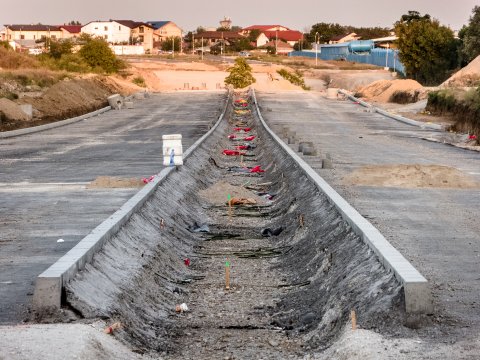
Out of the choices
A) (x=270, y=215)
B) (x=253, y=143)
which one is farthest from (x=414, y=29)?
(x=270, y=215)

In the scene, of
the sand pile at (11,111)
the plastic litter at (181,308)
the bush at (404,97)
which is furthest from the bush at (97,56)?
the plastic litter at (181,308)

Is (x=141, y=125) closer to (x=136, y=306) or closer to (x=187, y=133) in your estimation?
(x=187, y=133)

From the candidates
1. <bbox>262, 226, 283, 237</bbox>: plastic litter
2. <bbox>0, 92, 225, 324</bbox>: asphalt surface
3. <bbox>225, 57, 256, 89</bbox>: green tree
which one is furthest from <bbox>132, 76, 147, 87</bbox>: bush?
<bbox>262, 226, 283, 237</bbox>: plastic litter

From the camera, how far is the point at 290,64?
6142 inches

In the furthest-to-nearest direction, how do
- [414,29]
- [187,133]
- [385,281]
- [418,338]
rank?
[414,29] < [187,133] < [385,281] < [418,338]

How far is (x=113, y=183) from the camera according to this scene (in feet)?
71.3

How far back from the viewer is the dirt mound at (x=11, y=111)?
50.4 m

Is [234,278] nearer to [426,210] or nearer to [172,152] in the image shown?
[426,210]

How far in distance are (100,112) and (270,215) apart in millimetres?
41999

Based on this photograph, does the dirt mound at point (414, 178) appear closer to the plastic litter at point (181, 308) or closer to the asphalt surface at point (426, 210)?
the asphalt surface at point (426, 210)

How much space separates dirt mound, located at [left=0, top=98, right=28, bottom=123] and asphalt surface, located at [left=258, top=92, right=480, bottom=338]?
1548 cm

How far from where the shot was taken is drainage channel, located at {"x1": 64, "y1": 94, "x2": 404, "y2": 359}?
10344 mm

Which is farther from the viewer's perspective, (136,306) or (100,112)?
(100,112)

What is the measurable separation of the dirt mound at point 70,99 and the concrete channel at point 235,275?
37107mm
